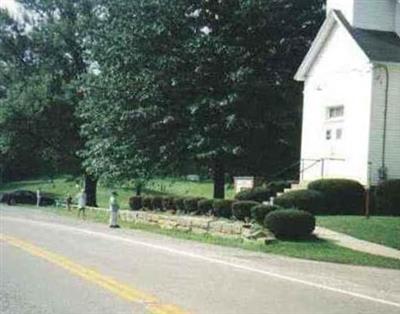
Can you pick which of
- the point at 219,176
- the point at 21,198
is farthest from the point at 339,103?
the point at 21,198

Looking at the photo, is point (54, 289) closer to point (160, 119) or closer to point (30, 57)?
point (160, 119)

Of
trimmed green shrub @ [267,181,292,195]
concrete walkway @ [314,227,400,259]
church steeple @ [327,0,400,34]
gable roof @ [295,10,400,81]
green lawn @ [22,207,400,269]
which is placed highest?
church steeple @ [327,0,400,34]

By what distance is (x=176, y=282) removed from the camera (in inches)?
572

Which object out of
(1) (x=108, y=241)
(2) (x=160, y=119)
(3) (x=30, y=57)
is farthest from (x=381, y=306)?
(3) (x=30, y=57)

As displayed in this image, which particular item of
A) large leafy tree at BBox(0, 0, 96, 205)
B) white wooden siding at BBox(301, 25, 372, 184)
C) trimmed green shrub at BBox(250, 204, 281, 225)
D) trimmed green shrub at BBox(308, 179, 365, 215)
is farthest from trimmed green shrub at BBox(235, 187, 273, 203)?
large leafy tree at BBox(0, 0, 96, 205)

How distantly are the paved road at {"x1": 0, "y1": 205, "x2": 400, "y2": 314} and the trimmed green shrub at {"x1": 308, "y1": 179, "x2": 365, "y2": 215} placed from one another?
8676 mm

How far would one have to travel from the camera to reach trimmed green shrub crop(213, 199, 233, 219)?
30.7 metres

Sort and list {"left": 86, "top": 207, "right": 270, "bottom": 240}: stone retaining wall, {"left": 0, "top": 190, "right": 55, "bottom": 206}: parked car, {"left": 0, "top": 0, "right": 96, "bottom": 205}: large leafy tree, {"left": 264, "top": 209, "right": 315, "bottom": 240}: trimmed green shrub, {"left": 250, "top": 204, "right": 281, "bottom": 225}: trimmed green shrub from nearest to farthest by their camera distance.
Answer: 1. {"left": 264, "top": 209, "right": 315, "bottom": 240}: trimmed green shrub
2. {"left": 86, "top": 207, "right": 270, "bottom": 240}: stone retaining wall
3. {"left": 250, "top": 204, "right": 281, "bottom": 225}: trimmed green shrub
4. {"left": 0, "top": 0, "right": 96, "bottom": 205}: large leafy tree
5. {"left": 0, "top": 190, "right": 55, "bottom": 206}: parked car

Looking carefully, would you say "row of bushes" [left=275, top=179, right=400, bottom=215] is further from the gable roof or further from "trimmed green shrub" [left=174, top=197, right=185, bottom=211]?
"trimmed green shrub" [left=174, top=197, right=185, bottom=211]

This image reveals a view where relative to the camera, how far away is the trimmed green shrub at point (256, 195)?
33.5 meters

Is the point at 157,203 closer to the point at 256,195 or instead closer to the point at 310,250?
the point at 256,195

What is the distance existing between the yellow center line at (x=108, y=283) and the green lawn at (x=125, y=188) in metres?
26.1

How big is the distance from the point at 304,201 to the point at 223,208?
307 centimetres

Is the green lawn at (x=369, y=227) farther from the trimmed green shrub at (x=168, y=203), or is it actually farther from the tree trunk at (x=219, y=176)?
the tree trunk at (x=219, y=176)
